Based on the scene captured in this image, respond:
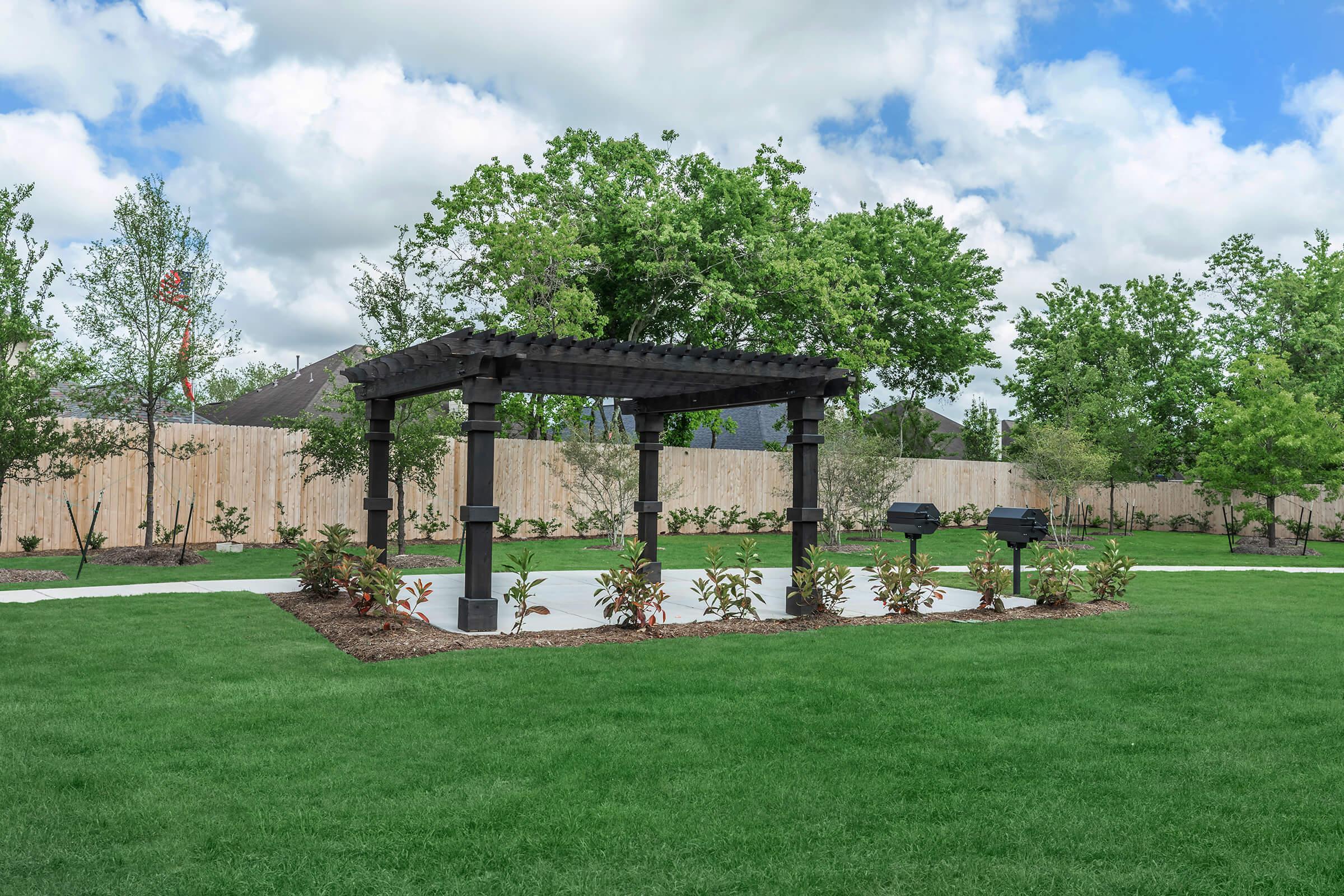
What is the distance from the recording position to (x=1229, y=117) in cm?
1380

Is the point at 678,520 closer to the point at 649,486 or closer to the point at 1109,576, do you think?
the point at 649,486

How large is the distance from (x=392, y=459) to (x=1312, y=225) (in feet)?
107

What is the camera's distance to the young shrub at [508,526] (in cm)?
1894

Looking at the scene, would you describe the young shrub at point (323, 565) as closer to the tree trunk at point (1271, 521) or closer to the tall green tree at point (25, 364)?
the tall green tree at point (25, 364)

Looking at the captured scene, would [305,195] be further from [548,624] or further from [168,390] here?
[548,624]

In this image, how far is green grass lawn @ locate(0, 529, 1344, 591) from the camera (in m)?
11.9

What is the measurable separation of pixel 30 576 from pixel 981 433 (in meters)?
30.9

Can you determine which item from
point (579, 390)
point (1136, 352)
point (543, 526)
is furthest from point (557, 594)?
point (1136, 352)

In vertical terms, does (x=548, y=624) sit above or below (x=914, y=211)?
below

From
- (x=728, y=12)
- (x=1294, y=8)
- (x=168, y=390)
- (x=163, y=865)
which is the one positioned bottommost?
(x=163, y=865)

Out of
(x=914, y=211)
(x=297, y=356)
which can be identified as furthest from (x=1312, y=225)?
(x=297, y=356)

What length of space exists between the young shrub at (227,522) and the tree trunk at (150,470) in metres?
1.13

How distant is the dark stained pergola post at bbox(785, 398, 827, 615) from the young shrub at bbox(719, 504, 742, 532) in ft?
40.6

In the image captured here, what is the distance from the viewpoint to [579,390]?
35.6ft
